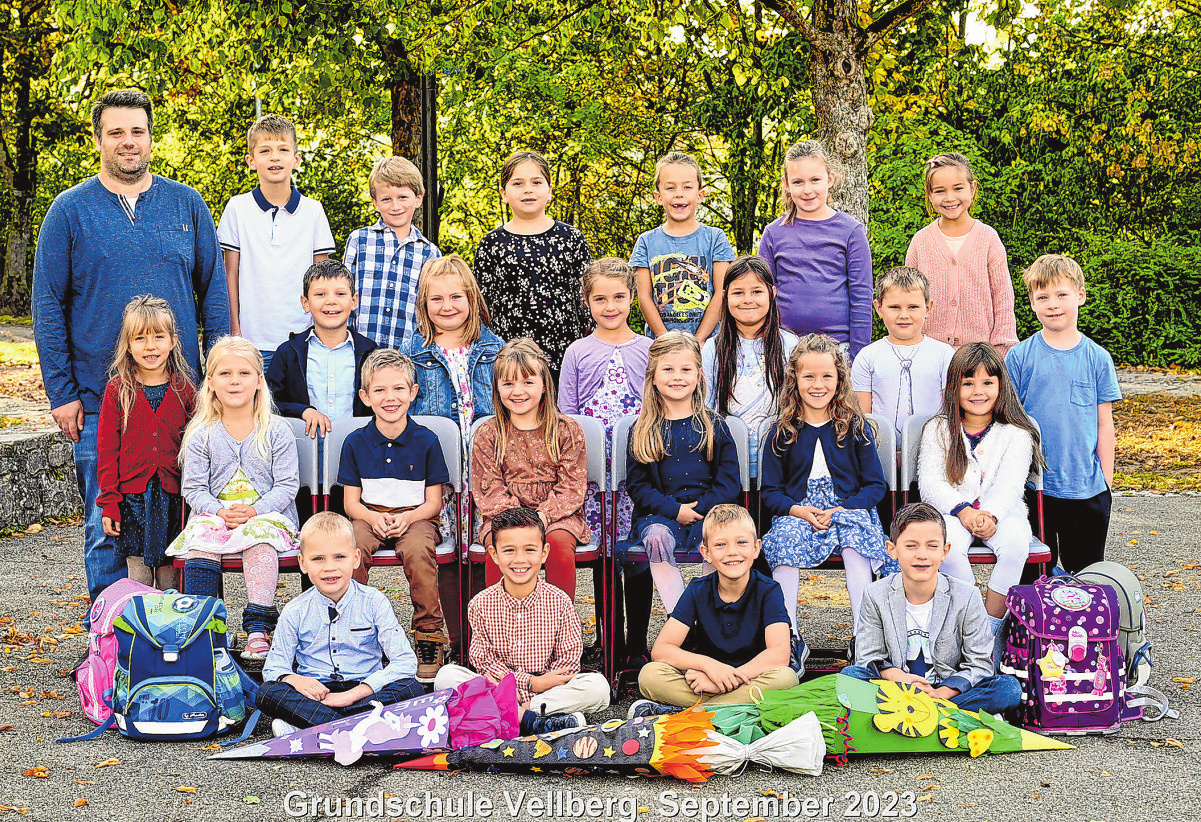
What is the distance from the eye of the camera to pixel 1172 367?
16.5m

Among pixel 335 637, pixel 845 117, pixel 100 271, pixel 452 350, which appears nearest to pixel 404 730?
pixel 335 637

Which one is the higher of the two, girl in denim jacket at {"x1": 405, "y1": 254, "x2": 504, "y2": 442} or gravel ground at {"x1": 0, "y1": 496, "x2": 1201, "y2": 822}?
girl in denim jacket at {"x1": 405, "y1": 254, "x2": 504, "y2": 442}

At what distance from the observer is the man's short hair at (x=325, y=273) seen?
18.2 feet

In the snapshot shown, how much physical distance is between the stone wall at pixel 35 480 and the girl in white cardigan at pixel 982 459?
20.7 ft

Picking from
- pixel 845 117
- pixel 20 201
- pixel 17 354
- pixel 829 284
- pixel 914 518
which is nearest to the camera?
pixel 914 518

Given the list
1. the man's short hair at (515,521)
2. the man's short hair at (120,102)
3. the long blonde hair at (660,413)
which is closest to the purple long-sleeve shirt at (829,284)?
the long blonde hair at (660,413)

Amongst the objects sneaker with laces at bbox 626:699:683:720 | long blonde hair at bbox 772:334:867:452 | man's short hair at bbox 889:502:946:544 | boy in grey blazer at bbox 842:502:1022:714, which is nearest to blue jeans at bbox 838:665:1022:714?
boy in grey blazer at bbox 842:502:1022:714

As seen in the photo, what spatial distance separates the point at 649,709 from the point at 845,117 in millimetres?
6576

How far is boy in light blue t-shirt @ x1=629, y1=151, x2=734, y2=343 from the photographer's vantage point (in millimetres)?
6066

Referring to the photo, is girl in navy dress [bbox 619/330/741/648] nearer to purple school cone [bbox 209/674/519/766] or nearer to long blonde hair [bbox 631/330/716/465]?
long blonde hair [bbox 631/330/716/465]

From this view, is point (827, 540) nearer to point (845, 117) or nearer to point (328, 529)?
point (328, 529)

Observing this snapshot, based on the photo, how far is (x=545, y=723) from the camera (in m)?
4.32

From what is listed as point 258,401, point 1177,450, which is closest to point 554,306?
point 258,401

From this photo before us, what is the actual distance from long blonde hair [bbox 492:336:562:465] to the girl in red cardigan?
1389 mm
